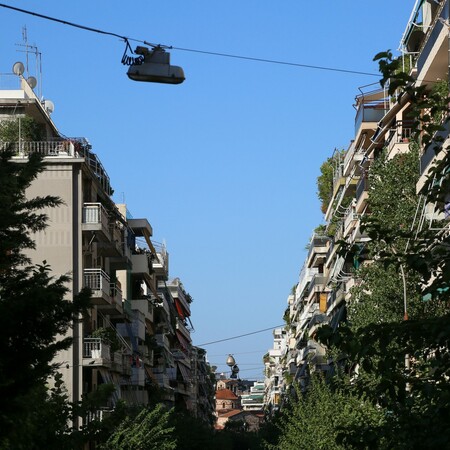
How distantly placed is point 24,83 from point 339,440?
144ft

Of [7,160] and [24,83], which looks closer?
[7,160]

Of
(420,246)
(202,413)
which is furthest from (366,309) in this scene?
(202,413)

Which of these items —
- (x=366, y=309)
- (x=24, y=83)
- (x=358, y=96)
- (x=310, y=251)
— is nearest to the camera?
(x=366, y=309)

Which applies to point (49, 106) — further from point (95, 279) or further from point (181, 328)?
point (181, 328)

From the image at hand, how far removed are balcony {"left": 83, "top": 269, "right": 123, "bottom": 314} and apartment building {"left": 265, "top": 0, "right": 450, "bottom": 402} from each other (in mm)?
8134

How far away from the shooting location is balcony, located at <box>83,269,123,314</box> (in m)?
54.8

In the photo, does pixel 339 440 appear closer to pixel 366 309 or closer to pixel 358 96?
pixel 366 309

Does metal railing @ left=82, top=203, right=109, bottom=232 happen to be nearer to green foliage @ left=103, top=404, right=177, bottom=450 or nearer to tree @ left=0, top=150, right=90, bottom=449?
green foliage @ left=103, top=404, right=177, bottom=450

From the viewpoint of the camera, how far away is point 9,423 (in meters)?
15.9

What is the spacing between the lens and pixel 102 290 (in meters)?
55.4

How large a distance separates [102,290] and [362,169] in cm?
1561

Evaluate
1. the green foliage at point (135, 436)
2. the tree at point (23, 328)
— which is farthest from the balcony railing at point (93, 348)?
the tree at point (23, 328)

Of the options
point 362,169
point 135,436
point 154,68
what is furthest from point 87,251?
point 154,68

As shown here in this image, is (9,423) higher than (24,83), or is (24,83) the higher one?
(24,83)
